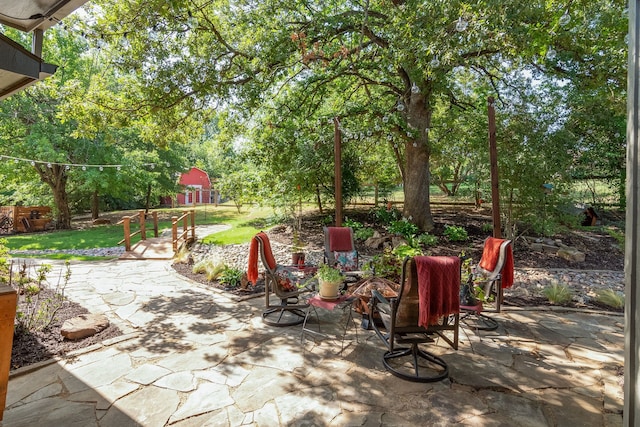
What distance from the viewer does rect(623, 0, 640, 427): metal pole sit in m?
1.90

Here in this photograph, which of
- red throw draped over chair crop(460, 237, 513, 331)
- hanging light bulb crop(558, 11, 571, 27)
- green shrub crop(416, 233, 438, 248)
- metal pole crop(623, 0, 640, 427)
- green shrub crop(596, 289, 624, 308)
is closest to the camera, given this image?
metal pole crop(623, 0, 640, 427)

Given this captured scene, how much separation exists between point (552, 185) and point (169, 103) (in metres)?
8.10

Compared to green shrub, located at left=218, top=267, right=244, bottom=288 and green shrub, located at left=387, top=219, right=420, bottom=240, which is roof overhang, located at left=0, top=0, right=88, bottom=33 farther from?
green shrub, located at left=387, top=219, right=420, bottom=240

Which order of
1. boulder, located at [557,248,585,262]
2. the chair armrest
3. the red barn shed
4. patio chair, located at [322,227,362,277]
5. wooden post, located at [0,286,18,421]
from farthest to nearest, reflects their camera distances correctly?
the red barn shed, boulder, located at [557,248,585,262], patio chair, located at [322,227,362,277], the chair armrest, wooden post, located at [0,286,18,421]

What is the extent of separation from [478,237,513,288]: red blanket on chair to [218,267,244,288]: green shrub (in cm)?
385

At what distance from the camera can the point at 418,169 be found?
31.1 ft

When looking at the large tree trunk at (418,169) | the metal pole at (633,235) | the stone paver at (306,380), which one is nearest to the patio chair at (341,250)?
the stone paver at (306,380)

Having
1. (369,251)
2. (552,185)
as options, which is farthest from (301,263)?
(552,185)

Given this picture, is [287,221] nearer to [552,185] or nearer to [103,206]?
[552,185]

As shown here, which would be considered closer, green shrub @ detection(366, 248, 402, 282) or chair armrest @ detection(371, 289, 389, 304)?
chair armrest @ detection(371, 289, 389, 304)

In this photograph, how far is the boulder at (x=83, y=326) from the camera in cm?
389

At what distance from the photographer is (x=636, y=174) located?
76.3 inches

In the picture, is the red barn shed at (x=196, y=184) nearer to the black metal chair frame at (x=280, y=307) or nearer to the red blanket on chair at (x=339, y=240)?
the red blanket on chair at (x=339, y=240)

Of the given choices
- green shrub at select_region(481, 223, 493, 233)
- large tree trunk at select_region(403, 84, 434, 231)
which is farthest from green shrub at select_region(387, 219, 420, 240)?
green shrub at select_region(481, 223, 493, 233)
